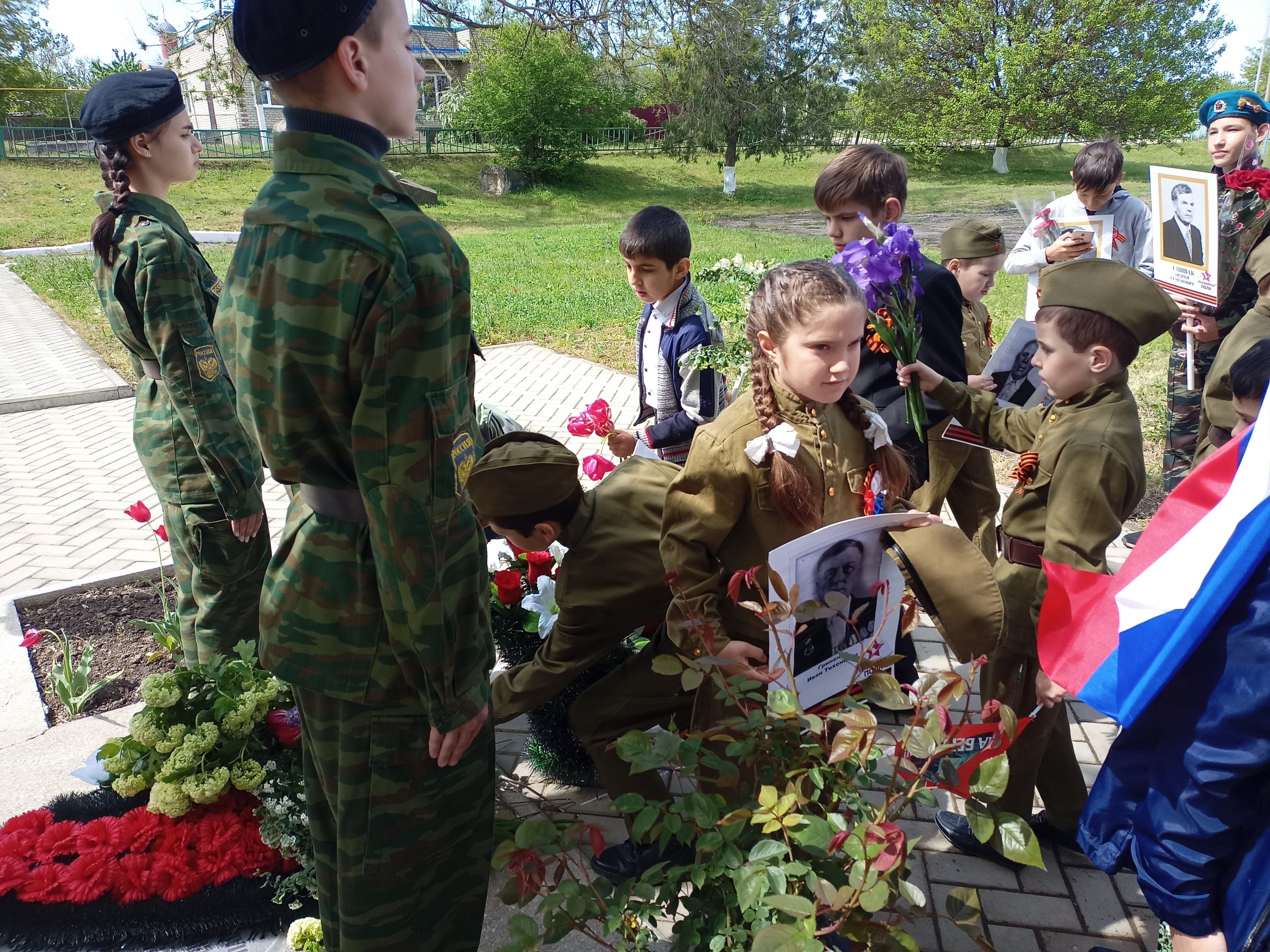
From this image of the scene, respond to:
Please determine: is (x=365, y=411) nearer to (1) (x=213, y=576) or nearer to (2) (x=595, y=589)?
(2) (x=595, y=589)

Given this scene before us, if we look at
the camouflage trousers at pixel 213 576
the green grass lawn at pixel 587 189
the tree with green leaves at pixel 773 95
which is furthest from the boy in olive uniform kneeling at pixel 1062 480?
the tree with green leaves at pixel 773 95

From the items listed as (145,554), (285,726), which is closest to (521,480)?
(285,726)

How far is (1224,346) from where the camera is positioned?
3.98m

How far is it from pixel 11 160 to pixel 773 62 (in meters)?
25.4

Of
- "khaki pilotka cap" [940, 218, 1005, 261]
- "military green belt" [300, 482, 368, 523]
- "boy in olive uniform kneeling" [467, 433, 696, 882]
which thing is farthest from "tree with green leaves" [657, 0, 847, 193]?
"military green belt" [300, 482, 368, 523]

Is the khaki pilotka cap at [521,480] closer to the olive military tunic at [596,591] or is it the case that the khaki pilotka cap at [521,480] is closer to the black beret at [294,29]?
the olive military tunic at [596,591]

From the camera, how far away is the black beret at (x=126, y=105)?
2.92 m

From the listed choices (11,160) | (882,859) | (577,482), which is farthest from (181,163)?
(11,160)

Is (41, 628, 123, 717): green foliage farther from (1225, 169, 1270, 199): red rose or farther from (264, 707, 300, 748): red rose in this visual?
(1225, 169, 1270, 199): red rose

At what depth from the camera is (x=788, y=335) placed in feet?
7.16

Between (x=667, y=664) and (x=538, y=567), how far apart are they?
1565 mm

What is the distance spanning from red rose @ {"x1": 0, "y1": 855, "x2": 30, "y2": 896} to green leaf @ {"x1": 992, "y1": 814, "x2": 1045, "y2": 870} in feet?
8.51

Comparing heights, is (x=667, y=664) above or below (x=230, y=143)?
below

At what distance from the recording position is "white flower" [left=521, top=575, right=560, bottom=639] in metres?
2.87
